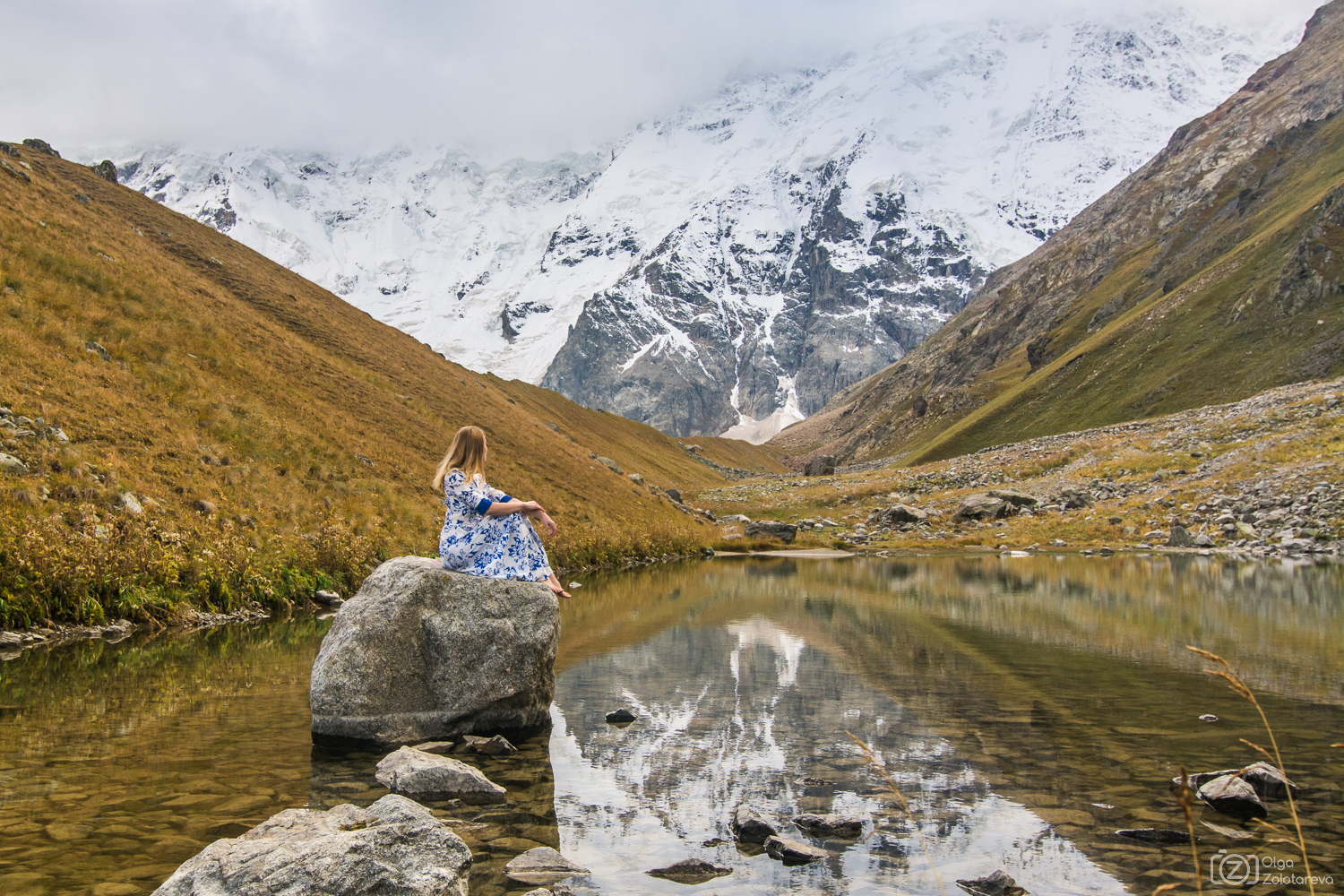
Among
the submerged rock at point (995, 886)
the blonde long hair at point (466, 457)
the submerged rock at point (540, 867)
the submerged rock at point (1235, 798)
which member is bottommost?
the submerged rock at point (540, 867)

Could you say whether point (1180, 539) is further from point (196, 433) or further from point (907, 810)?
point (907, 810)

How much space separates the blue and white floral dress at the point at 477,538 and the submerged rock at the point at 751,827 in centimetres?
528

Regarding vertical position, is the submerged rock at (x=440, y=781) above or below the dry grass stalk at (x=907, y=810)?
below

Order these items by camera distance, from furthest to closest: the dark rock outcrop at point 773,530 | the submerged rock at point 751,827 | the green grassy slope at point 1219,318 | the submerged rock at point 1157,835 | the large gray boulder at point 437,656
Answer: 1. the green grassy slope at point 1219,318
2. the dark rock outcrop at point 773,530
3. the large gray boulder at point 437,656
4. the submerged rock at point 751,827
5. the submerged rock at point 1157,835

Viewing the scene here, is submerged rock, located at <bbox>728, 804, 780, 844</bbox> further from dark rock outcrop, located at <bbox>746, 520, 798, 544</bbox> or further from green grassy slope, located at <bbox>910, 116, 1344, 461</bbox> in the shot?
green grassy slope, located at <bbox>910, 116, 1344, 461</bbox>

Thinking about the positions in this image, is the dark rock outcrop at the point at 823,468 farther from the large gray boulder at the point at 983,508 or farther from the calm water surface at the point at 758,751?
the calm water surface at the point at 758,751

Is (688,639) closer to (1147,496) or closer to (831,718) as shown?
(831,718)

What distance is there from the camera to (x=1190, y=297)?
358ft

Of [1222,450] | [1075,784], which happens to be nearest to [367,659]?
[1075,784]

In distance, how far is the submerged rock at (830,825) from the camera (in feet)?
25.8

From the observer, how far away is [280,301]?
55812 millimetres

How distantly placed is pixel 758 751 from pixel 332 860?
6.15 m

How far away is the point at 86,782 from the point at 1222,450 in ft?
206

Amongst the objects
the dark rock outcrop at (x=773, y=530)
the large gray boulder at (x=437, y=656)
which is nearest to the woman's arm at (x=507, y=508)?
the large gray boulder at (x=437, y=656)
